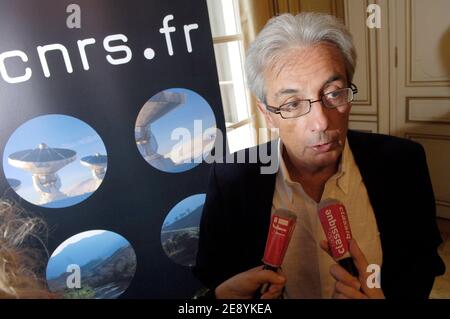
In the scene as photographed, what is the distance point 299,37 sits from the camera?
2.23 ft

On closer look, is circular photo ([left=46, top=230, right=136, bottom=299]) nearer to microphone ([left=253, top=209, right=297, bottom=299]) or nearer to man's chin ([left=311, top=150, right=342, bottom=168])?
microphone ([left=253, top=209, right=297, bottom=299])

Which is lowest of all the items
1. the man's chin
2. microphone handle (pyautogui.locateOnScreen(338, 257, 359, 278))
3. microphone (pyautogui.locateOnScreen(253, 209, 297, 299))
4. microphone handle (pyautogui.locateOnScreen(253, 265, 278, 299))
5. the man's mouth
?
microphone handle (pyautogui.locateOnScreen(253, 265, 278, 299))

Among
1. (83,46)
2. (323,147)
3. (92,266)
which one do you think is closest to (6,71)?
(83,46)

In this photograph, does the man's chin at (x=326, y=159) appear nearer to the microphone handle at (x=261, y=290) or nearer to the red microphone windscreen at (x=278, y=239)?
the red microphone windscreen at (x=278, y=239)

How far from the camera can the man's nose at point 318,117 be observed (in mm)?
688

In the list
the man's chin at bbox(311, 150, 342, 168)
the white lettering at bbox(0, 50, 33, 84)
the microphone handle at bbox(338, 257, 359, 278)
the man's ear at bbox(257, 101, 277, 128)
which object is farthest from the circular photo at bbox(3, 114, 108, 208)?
the microphone handle at bbox(338, 257, 359, 278)

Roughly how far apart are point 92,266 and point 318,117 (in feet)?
3.21

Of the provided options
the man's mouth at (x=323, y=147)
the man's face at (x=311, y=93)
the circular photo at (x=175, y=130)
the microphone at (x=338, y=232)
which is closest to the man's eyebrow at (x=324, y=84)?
the man's face at (x=311, y=93)

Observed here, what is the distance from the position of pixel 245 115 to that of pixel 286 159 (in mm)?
258

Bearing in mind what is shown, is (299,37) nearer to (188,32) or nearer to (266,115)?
(266,115)

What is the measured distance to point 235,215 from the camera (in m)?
0.87

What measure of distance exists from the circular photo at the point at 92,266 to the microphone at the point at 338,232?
809 mm

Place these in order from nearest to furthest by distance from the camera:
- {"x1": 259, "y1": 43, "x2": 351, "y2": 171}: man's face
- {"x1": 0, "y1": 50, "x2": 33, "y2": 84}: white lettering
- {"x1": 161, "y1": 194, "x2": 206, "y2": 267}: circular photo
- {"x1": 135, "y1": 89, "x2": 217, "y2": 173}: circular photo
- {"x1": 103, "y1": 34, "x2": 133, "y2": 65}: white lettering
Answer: {"x1": 259, "y1": 43, "x2": 351, "y2": 171}: man's face < {"x1": 0, "y1": 50, "x2": 33, "y2": 84}: white lettering < {"x1": 103, "y1": 34, "x2": 133, "y2": 65}: white lettering < {"x1": 135, "y1": 89, "x2": 217, "y2": 173}: circular photo < {"x1": 161, "y1": 194, "x2": 206, "y2": 267}: circular photo

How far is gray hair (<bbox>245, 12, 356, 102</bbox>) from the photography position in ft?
2.23
